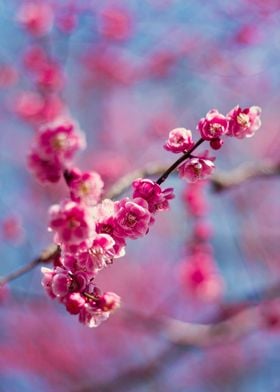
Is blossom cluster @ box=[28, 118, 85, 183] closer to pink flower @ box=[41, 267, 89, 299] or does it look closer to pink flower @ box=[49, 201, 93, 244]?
pink flower @ box=[49, 201, 93, 244]

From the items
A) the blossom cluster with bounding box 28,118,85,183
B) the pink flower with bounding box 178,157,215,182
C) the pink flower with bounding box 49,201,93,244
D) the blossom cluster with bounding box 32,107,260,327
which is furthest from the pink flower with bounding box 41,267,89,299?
the pink flower with bounding box 178,157,215,182

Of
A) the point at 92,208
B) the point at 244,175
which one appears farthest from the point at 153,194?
the point at 244,175

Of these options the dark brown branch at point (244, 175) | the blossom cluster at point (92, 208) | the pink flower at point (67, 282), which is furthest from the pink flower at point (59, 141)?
the dark brown branch at point (244, 175)

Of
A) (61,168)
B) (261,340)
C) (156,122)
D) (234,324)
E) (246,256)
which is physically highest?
(156,122)

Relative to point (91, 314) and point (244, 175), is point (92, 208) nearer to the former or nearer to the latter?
point (91, 314)

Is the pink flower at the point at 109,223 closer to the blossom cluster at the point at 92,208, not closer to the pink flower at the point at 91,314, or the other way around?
the blossom cluster at the point at 92,208

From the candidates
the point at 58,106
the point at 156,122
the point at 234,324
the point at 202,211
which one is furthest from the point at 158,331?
the point at 156,122

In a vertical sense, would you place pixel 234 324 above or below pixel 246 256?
below

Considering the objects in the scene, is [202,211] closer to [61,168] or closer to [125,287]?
[61,168]
